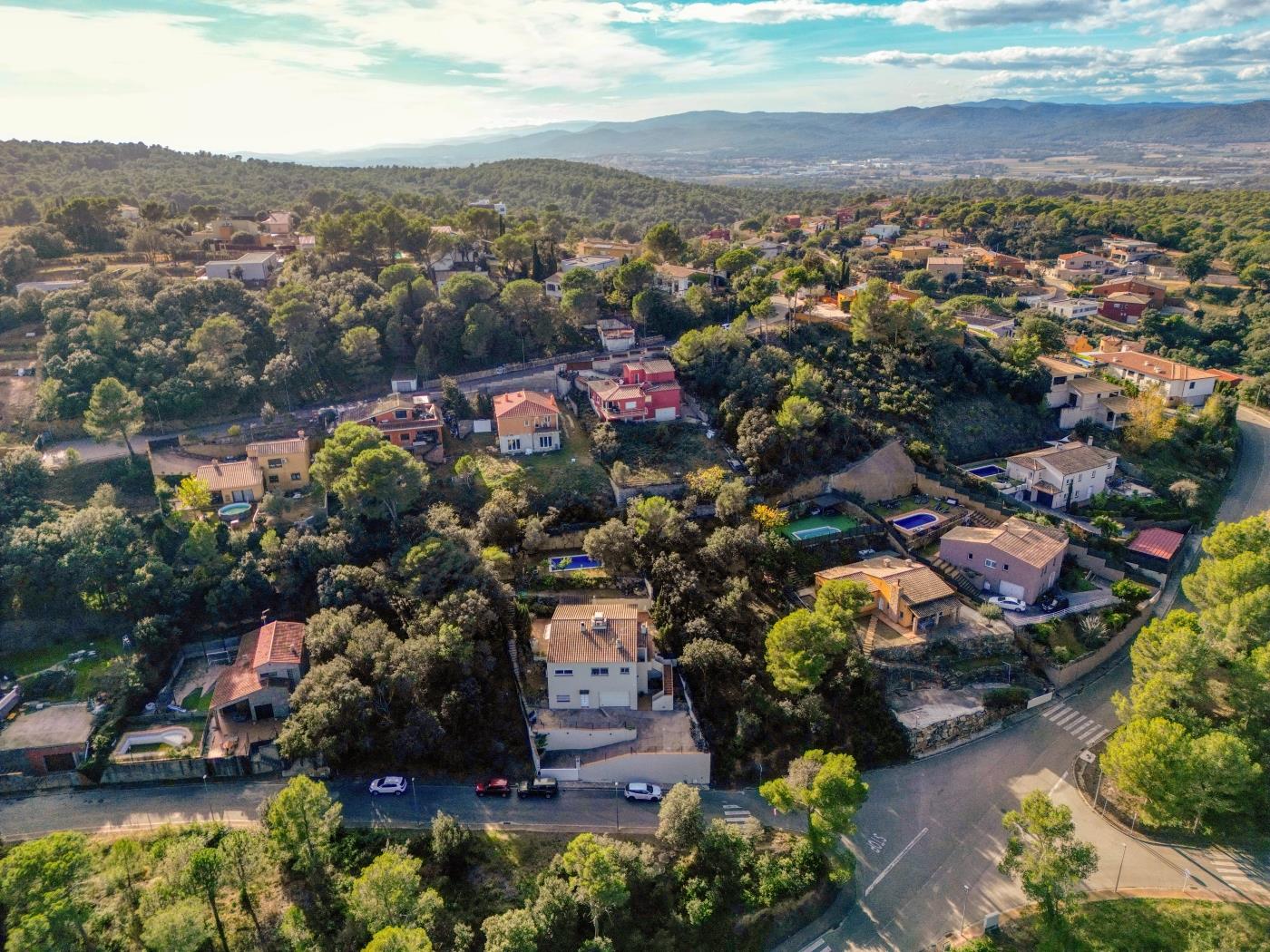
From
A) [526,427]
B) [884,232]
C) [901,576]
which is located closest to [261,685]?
[526,427]

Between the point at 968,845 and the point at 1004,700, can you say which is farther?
the point at 1004,700

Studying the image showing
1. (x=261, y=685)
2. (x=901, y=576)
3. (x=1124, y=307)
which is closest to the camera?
(x=261, y=685)

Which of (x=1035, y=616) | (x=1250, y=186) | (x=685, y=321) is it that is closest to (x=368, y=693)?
(x=1035, y=616)

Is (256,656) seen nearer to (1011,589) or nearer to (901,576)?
(901,576)

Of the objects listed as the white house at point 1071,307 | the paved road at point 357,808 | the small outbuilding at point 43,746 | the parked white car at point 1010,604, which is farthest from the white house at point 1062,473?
the small outbuilding at point 43,746

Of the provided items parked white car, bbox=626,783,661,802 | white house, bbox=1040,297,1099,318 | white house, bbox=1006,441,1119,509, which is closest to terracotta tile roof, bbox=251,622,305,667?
parked white car, bbox=626,783,661,802
